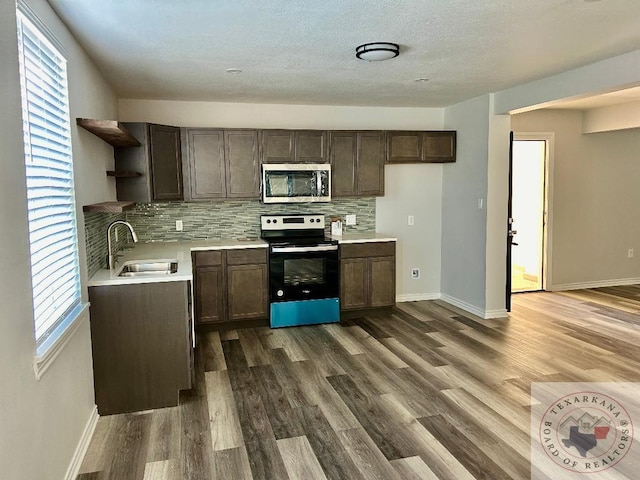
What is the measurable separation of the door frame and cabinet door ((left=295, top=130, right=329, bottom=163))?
2662mm

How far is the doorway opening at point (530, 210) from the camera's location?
6410 mm

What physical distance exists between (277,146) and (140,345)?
2.68 meters

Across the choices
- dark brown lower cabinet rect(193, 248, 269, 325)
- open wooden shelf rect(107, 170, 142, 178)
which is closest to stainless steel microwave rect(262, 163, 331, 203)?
dark brown lower cabinet rect(193, 248, 269, 325)

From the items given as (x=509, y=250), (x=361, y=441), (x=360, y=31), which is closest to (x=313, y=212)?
(x=509, y=250)

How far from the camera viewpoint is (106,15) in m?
2.57

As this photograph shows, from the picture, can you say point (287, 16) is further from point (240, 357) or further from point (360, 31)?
point (240, 357)

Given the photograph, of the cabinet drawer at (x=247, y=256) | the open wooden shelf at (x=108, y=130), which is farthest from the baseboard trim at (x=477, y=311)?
the open wooden shelf at (x=108, y=130)

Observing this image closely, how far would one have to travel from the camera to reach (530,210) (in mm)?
7043

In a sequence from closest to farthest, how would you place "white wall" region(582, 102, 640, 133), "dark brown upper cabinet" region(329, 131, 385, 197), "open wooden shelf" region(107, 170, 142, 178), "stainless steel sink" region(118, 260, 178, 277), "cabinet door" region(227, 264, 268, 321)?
1. "stainless steel sink" region(118, 260, 178, 277)
2. "open wooden shelf" region(107, 170, 142, 178)
3. "cabinet door" region(227, 264, 268, 321)
4. "dark brown upper cabinet" region(329, 131, 385, 197)
5. "white wall" region(582, 102, 640, 133)

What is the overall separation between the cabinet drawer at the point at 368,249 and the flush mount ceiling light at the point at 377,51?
2.27 meters

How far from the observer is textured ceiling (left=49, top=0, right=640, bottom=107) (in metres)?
2.52

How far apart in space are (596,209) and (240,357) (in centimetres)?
538

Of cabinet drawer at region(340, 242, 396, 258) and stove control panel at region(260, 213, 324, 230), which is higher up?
stove control panel at region(260, 213, 324, 230)

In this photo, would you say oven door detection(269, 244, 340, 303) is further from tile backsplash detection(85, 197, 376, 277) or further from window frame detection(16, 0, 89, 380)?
window frame detection(16, 0, 89, 380)
